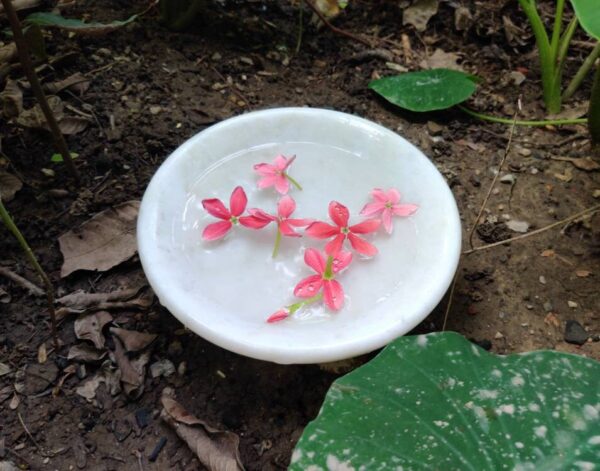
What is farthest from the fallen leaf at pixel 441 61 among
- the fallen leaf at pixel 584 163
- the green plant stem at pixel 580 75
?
the fallen leaf at pixel 584 163

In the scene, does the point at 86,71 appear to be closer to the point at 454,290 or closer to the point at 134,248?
the point at 134,248

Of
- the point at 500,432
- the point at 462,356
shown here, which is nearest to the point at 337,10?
the point at 462,356

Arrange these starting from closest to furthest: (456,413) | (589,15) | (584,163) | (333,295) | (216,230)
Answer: (456,413)
(589,15)
(333,295)
(216,230)
(584,163)

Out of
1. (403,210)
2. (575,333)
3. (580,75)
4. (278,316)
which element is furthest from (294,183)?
(580,75)

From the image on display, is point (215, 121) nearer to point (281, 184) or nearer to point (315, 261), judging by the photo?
point (281, 184)

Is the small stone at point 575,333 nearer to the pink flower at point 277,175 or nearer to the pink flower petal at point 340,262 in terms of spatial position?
the pink flower petal at point 340,262

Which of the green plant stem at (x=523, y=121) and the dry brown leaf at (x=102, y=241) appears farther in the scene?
the green plant stem at (x=523, y=121)

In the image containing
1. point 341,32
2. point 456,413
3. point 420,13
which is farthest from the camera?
point 420,13

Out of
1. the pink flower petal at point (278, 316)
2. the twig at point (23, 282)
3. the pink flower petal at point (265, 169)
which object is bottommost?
the twig at point (23, 282)
